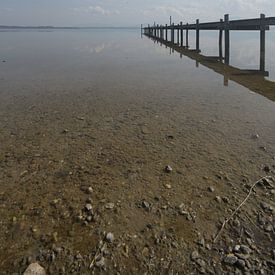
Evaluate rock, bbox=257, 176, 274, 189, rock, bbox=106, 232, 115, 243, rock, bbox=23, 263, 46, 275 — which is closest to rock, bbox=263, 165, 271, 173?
rock, bbox=257, 176, 274, 189

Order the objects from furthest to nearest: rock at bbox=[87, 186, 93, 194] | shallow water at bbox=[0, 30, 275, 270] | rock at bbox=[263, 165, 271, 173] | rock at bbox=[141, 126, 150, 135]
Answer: rock at bbox=[141, 126, 150, 135], rock at bbox=[263, 165, 271, 173], rock at bbox=[87, 186, 93, 194], shallow water at bbox=[0, 30, 275, 270]

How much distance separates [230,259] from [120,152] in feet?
10.1

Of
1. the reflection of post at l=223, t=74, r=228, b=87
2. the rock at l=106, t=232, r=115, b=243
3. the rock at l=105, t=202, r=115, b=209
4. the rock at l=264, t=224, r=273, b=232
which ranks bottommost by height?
the rock at l=106, t=232, r=115, b=243

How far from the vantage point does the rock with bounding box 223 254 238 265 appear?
3138 millimetres

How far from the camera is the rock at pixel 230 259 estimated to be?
3138mm

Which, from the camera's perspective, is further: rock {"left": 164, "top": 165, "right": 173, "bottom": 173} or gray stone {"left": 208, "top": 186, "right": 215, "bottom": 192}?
rock {"left": 164, "top": 165, "right": 173, "bottom": 173}

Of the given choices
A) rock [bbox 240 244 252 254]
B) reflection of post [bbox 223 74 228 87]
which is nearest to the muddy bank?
rock [bbox 240 244 252 254]

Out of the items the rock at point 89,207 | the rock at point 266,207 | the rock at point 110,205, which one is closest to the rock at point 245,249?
the rock at point 266,207

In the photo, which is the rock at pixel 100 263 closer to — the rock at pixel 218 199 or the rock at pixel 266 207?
the rock at pixel 218 199

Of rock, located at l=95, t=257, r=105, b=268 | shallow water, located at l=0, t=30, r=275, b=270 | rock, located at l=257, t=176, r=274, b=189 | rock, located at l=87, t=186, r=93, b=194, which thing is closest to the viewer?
rock, located at l=95, t=257, r=105, b=268

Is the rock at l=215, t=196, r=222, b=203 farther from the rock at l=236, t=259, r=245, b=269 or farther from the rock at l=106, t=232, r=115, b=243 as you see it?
the rock at l=106, t=232, r=115, b=243

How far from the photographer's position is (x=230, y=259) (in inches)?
125

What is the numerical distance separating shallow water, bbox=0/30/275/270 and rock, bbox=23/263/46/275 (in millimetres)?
246

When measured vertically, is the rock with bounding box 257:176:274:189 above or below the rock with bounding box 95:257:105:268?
above
